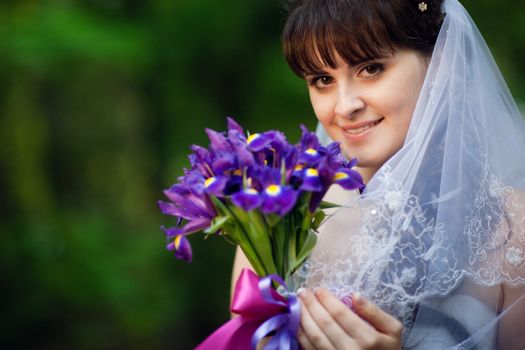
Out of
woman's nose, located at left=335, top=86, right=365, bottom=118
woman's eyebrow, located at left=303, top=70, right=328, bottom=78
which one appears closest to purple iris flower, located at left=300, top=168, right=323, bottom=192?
woman's nose, located at left=335, top=86, right=365, bottom=118

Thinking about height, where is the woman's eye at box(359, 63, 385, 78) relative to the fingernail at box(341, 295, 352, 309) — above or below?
above

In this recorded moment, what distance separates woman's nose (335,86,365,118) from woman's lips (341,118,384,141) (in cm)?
5

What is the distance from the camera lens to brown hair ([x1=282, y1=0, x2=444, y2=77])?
221 cm

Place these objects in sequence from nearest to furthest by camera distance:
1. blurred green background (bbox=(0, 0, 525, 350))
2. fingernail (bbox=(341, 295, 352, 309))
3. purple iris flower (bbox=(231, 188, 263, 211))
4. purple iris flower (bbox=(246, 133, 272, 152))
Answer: purple iris flower (bbox=(231, 188, 263, 211)), purple iris flower (bbox=(246, 133, 272, 152)), fingernail (bbox=(341, 295, 352, 309)), blurred green background (bbox=(0, 0, 525, 350))

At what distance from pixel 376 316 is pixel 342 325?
100mm

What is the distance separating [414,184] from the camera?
83.9 inches

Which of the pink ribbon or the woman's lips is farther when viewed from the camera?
the woman's lips

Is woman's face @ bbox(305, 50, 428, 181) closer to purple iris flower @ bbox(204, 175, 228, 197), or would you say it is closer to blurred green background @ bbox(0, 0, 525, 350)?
purple iris flower @ bbox(204, 175, 228, 197)

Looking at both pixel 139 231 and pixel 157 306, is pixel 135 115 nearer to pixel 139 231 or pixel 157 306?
pixel 139 231

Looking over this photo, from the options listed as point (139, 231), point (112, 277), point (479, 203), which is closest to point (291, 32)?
point (479, 203)

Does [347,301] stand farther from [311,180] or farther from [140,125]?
[140,125]

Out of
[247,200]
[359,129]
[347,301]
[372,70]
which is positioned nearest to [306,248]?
[347,301]

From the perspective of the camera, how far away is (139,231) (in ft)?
23.8

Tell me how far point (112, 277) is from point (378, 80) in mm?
4844
